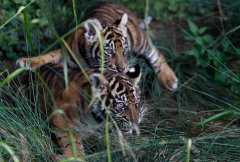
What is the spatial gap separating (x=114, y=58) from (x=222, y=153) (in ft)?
3.91

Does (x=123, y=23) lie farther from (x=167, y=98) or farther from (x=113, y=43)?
(x=167, y=98)

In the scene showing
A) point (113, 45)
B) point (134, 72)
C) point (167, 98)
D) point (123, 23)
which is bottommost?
point (167, 98)

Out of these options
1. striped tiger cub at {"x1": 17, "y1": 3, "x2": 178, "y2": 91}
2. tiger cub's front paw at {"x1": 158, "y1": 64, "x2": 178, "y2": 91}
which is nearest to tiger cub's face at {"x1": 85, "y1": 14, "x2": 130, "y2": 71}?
striped tiger cub at {"x1": 17, "y1": 3, "x2": 178, "y2": 91}

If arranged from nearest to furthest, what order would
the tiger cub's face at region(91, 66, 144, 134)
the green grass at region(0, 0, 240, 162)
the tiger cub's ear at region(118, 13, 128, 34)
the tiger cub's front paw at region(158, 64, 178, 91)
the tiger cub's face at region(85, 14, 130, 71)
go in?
the green grass at region(0, 0, 240, 162) < the tiger cub's face at region(91, 66, 144, 134) < the tiger cub's face at region(85, 14, 130, 71) < the tiger cub's ear at region(118, 13, 128, 34) < the tiger cub's front paw at region(158, 64, 178, 91)

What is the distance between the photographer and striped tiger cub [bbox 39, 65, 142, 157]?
3979mm

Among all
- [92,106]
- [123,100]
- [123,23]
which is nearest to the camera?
[123,100]

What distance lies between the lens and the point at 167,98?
4.89 metres

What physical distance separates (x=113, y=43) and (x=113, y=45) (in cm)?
2

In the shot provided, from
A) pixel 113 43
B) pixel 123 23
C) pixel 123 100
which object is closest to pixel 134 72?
pixel 123 100

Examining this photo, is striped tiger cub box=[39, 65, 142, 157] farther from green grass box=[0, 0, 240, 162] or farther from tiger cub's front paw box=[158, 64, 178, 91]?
tiger cub's front paw box=[158, 64, 178, 91]

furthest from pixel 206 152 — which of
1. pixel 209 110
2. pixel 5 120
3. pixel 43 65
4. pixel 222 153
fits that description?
pixel 43 65

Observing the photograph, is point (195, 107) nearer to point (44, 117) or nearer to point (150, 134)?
point (150, 134)

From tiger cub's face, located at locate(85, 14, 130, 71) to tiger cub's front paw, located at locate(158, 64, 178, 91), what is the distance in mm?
450

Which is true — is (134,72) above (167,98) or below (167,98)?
above
